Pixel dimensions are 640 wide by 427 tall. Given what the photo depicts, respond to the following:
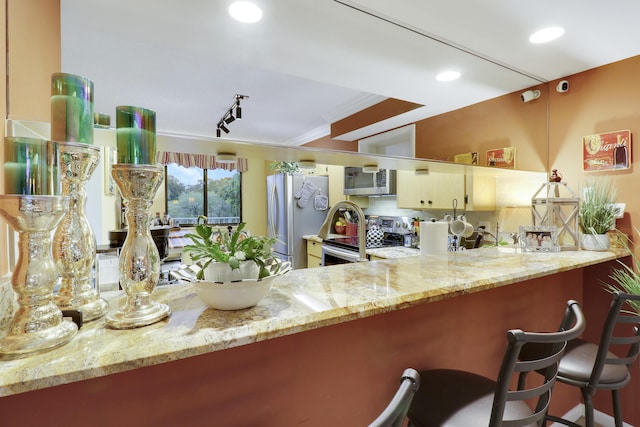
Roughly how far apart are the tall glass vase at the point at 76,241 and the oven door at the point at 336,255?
208 centimetres

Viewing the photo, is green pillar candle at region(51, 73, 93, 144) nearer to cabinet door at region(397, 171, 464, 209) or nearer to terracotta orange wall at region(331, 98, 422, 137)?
terracotta orange wall at region(331, 98, 422, 137)

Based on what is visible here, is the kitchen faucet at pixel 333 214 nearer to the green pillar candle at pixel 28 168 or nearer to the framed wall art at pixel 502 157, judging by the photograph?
the green pillar candle at pixel 28 168

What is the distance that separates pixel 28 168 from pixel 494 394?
4.21 ft

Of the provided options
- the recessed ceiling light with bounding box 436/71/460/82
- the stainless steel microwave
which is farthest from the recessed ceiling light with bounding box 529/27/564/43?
the stainless steel microwave

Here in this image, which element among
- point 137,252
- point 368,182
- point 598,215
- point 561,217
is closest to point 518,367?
point 137,252

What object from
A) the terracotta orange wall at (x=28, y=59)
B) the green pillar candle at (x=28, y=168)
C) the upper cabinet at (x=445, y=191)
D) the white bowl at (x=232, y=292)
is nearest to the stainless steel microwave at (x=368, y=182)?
the upper cabinet at (x=445, y=191)

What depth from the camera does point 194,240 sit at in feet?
2.76

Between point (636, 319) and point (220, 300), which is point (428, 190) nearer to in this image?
point (636, 319)

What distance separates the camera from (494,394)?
947 millimetres

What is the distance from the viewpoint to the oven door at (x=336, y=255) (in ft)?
8.81

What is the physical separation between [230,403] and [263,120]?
181 centimetres

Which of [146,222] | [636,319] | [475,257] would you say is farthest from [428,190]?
[146,222]

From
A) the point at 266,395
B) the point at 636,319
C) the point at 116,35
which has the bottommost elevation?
the point at 266,395

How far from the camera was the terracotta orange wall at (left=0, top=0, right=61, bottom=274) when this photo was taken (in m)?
0.87
